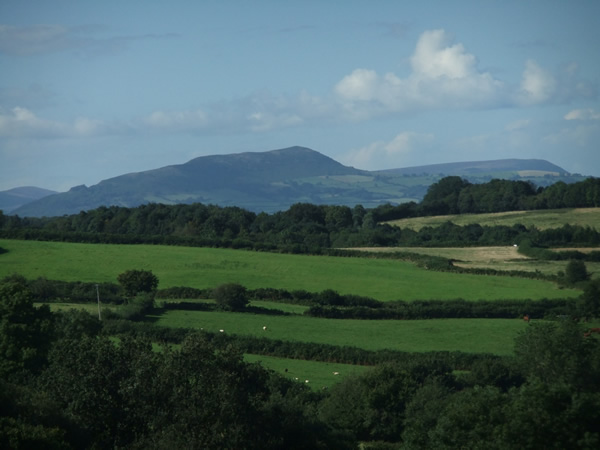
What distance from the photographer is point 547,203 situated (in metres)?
107

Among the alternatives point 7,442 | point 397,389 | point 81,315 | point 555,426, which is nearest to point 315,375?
point 397,389

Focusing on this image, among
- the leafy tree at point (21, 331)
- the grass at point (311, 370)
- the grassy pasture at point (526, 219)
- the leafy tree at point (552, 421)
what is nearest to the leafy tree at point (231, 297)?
the grass at point (311, 370)

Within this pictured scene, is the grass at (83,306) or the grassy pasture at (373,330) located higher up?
the grass at (83,306)

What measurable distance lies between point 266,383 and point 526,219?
71329 mm

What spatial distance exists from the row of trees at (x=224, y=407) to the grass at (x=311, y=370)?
3.75m

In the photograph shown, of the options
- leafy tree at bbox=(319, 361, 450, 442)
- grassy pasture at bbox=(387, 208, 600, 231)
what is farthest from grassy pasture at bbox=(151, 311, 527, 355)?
grassy pasture at bbox=(387, 208, 600, 231)

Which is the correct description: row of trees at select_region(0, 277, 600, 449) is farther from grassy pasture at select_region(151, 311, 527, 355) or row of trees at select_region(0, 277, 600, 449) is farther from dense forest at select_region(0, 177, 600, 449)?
grassy pasture at select_region(151, 311, 527, 355)

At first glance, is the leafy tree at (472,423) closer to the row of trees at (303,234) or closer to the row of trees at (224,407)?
the row of trees at (224,407)

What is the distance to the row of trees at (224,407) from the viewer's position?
19.7m

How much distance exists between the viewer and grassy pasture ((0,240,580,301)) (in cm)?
5611

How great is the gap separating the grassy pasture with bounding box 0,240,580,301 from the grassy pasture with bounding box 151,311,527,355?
720 cm

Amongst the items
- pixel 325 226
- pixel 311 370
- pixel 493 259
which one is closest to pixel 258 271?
pixel 493 259

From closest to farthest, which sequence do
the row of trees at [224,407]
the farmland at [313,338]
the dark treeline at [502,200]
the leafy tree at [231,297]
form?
the row of trees at [224,407]
the farmland at [313,338]
the leafy tree at [231,297]
the dark treeline at [502,200]

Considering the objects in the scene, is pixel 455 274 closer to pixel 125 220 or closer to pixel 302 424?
pixel 302 424
